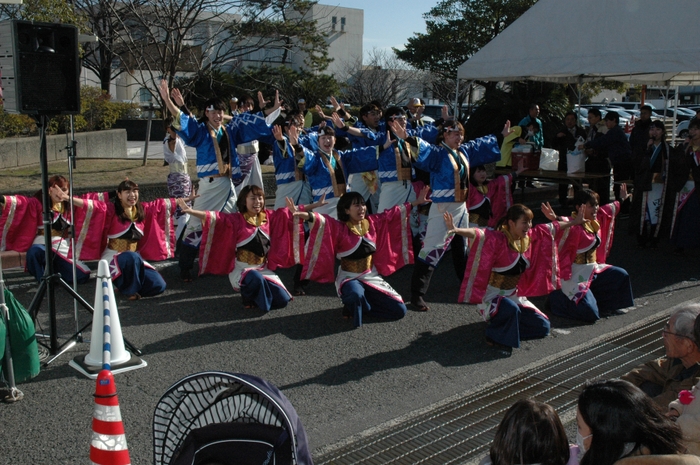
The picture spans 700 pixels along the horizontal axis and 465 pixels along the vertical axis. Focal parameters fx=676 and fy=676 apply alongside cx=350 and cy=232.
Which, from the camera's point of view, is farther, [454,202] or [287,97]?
[287,97]

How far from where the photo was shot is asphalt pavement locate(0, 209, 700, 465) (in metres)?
3.99

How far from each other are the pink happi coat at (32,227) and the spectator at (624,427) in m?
5.06

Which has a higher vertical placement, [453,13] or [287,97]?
[453,13]

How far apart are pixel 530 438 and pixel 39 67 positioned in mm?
4017

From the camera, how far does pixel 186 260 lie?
7012 millimetres

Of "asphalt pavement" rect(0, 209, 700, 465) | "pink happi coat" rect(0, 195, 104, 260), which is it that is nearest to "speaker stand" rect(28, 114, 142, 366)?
"asphalt pavement" rect(0, 209, 700, 465)

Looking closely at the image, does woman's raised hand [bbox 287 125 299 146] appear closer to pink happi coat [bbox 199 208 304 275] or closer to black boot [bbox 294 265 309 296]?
pink happi coat [bbox 199 208 304 275]

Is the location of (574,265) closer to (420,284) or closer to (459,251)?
(459,251)

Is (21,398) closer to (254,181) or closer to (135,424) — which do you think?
(135,424)

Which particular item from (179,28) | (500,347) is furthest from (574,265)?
(179,28)

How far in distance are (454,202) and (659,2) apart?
4.47m

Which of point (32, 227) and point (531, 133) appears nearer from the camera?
point (32, 227)

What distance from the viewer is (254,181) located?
29.0 feet

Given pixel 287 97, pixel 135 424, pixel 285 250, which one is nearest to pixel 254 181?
pixel 285 250
